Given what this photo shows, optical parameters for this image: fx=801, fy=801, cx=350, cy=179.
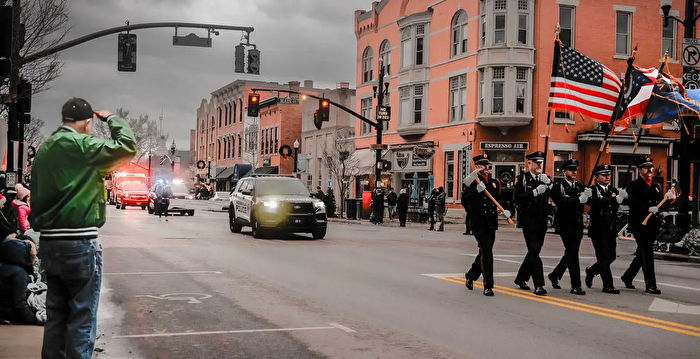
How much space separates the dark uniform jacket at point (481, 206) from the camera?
11.6 metres

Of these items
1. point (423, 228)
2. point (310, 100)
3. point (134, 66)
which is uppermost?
point (310, 100)

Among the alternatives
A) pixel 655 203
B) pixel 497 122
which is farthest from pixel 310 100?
pixel 655 203

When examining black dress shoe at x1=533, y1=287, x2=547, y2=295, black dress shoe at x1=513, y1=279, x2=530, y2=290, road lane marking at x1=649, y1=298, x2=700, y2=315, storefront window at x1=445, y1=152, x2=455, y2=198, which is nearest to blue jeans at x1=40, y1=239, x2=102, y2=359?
road lane marking at x1=649, y1=298, x2=700, y2=315

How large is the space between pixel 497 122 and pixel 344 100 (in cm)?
3209

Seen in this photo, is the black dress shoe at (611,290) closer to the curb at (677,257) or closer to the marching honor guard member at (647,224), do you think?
the marching honor guard member at (647,224)

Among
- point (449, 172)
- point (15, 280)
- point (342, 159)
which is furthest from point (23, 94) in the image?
point (342, 159)

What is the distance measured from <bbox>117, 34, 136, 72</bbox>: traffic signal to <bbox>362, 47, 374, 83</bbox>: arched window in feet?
98.4

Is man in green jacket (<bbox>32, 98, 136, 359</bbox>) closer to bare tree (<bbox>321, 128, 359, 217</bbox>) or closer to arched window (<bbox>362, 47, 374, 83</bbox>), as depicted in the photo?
bare tree (<bbox>321, 128, 359, 217</bbox>)

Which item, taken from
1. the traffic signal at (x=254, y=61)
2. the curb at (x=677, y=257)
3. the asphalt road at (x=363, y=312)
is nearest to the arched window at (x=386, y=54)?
the traffic signal at (x=254, y=61)

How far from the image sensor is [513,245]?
923 inches

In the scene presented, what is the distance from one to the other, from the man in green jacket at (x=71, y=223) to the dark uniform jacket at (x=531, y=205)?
755 centimetres

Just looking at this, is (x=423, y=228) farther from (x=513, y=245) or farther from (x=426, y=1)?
(x=426, y=1)

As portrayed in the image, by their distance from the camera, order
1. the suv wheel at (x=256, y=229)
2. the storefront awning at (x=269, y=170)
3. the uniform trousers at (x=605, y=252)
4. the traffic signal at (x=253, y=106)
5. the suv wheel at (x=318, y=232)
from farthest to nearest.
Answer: the storefront awning at (x=269, y=170) → the traffic signal at (x=253, y=106) → the suv wheel at (x=256, y=229) → the suv wheel at (x=318, y=232) → the uniform trousers at (x=605, y=252)

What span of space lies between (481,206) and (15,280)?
6373 millimetres
